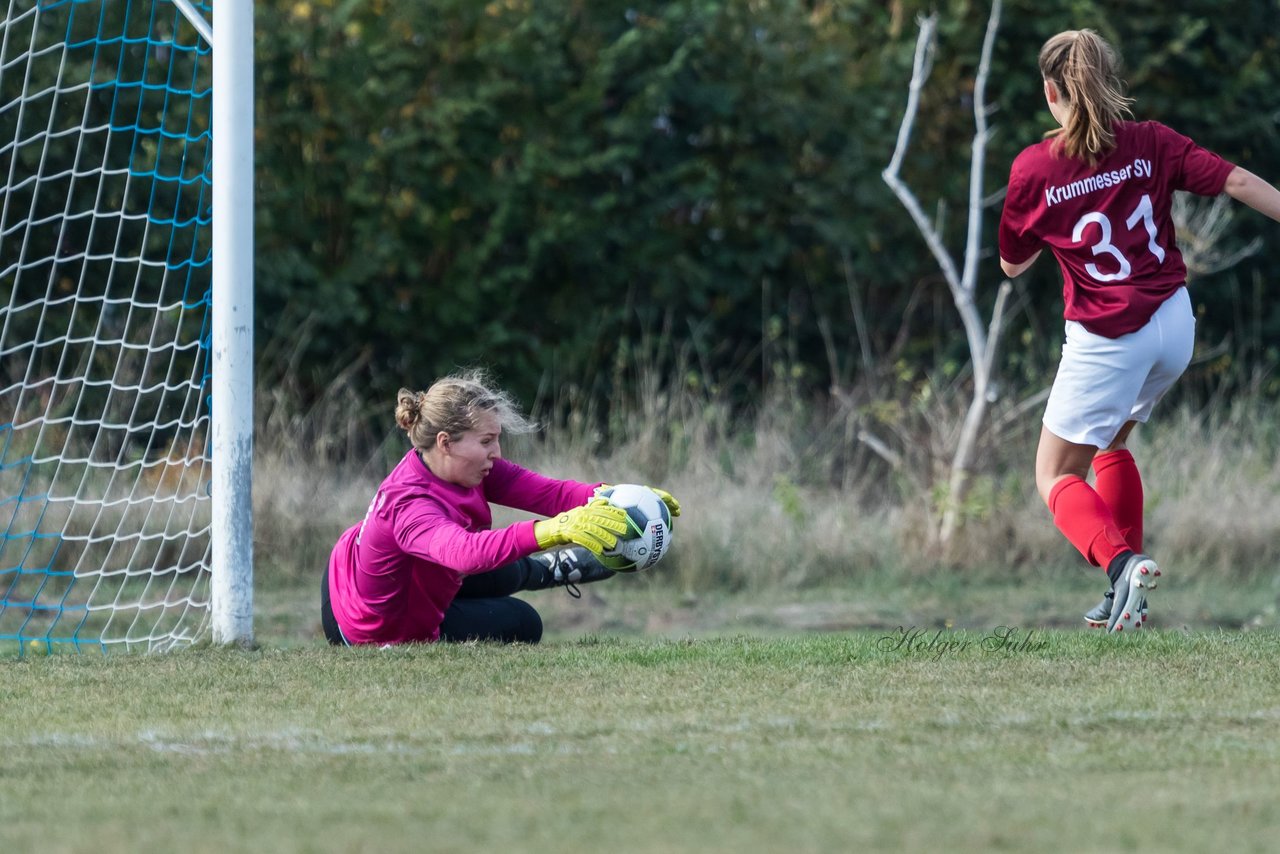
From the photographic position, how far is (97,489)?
30.6 ft

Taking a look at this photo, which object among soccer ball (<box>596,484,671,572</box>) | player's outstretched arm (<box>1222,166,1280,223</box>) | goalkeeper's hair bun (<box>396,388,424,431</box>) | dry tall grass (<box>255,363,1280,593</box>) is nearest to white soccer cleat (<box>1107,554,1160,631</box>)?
player's outstretched arm (<box>1222,166,1280,223</box>)

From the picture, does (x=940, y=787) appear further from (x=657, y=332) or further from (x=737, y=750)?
(x=657, y=332)

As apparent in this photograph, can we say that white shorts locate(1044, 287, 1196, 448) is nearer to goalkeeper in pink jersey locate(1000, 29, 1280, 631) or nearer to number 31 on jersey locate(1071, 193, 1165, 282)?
goalkeeper in pink jersey locate(1000, 29, 1280, 631)

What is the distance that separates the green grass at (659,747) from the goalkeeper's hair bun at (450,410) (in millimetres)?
705

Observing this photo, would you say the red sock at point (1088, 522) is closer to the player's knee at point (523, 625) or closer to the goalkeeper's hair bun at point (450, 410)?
the goalkeeper's hair bun at point (450, 410)

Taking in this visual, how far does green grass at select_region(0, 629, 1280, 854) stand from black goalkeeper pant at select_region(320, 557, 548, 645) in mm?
482

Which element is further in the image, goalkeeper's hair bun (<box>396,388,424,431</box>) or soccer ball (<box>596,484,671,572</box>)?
goalkeeper's hair bun (<box>396,388,424,431</box>)

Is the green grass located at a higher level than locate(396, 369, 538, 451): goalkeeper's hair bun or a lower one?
lower

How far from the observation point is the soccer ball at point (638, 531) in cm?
505

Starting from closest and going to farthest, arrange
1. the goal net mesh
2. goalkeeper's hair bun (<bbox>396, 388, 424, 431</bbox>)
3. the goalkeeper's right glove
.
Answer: the goalkeeper's right glove, goalkeeper's hair bun (<bbox>396, 388, 424, 431</bbox>), the goal net mesh

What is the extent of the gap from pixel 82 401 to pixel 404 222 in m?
3.09

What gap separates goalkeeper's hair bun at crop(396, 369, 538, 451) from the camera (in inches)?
209

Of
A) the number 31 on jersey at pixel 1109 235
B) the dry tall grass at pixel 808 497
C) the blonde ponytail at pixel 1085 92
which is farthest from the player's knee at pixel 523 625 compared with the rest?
the dry tall grass at pixel 808 497

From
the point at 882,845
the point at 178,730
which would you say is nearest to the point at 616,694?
the point at 178,730
